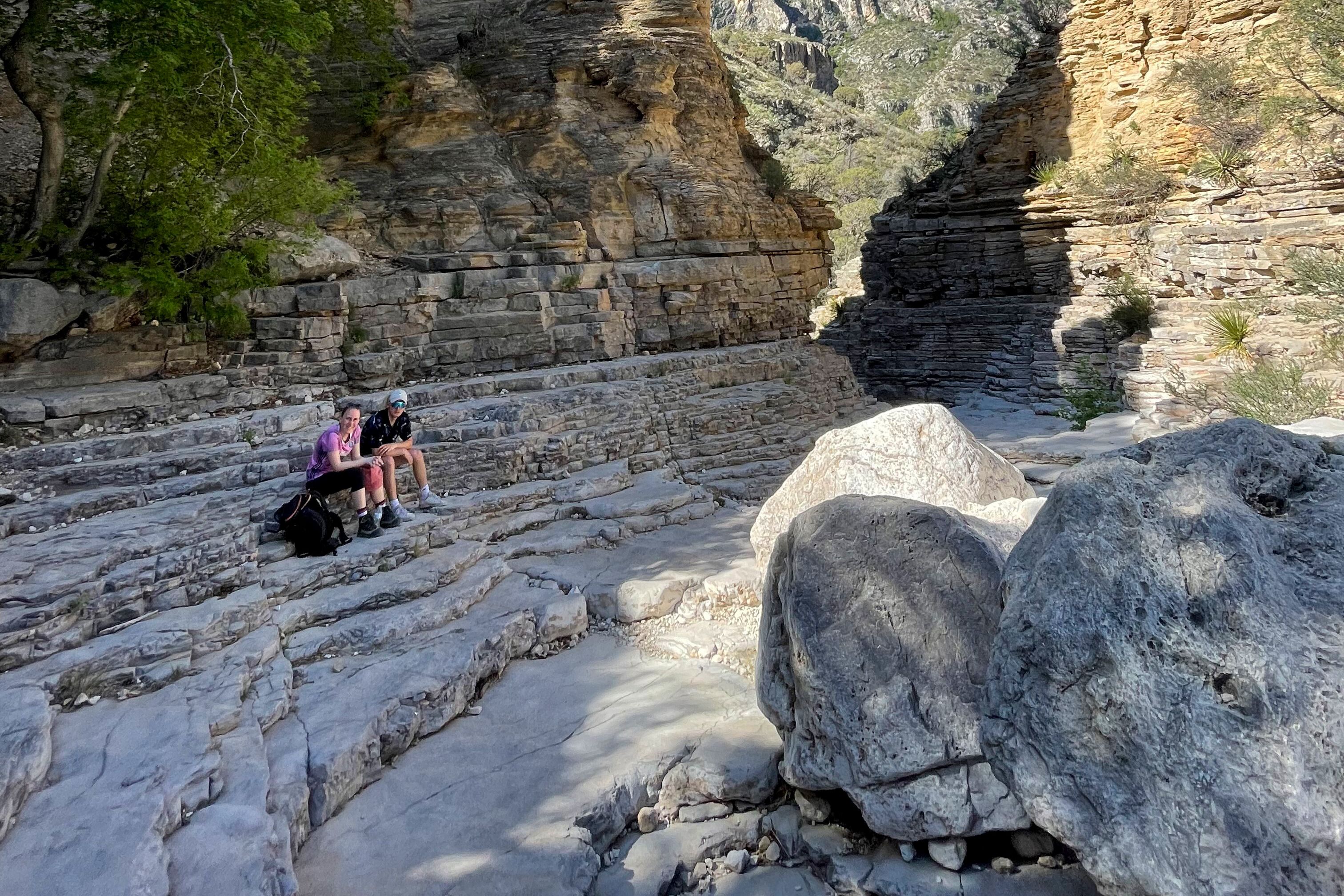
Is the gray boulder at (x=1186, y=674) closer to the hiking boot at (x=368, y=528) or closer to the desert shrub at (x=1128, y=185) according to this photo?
the hiking boot at (x=368, y=528)

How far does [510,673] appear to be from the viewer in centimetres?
545

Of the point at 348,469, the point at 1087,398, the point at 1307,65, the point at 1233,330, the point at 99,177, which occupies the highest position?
the point at 1307,65

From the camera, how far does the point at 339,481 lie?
255 inches

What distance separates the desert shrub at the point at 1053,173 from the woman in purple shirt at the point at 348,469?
649 inches

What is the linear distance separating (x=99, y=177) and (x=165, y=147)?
2.65 feet

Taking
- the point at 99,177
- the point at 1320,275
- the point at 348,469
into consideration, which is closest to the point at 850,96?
the point at 1320,275

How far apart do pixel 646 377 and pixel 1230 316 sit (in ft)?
25.3

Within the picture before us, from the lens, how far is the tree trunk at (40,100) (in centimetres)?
766

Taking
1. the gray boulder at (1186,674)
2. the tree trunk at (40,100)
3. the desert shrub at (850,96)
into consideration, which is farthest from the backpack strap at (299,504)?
the desert shrub at (850,96)

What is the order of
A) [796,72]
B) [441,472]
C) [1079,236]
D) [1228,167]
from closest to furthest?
[441,472], [1228,167], [1079,236], [796,72]

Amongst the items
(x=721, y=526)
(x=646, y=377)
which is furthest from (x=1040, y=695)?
(x=646, y=377)

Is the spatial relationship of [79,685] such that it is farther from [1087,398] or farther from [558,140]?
[1087,398]

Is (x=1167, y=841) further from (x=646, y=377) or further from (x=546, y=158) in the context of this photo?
(x=546, y=158)

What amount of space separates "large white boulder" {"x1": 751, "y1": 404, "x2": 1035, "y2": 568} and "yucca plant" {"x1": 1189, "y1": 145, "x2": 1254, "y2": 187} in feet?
32.1
